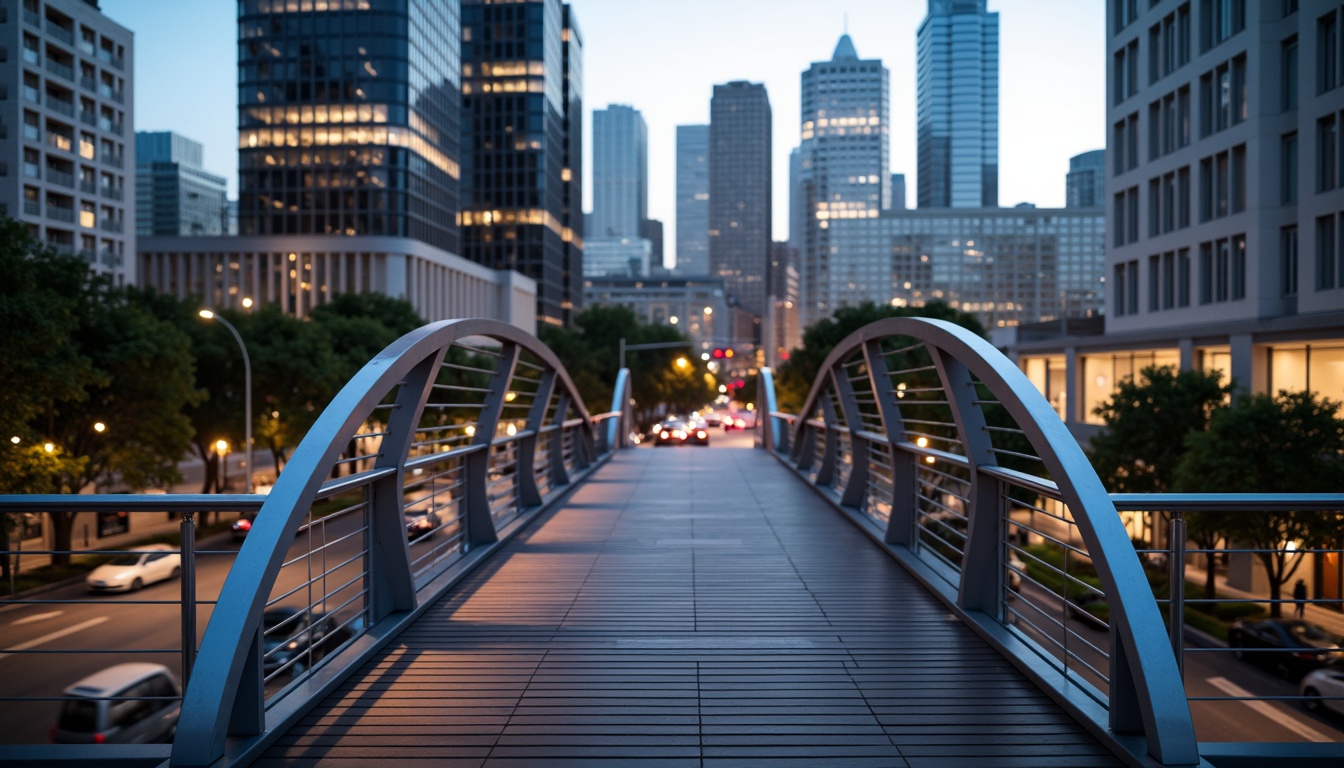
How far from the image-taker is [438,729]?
4352 mm

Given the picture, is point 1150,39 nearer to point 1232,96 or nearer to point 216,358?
point 1232,96

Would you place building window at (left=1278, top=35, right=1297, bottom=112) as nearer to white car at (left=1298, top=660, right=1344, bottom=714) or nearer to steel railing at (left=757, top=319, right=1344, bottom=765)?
white car at (left=1298, top=660, right=1344, bottom=714)

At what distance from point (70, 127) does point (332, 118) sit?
97.0 ft

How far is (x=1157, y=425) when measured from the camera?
26.3m

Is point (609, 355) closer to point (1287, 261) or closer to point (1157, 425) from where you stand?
point (1287, 261)

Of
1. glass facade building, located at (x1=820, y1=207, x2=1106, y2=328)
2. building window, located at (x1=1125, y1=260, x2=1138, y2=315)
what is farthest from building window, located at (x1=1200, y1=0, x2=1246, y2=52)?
glass facade building, located at (x1=820, y1=207, x2=1106, y2=328)

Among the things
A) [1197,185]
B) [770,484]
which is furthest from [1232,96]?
[770,484]

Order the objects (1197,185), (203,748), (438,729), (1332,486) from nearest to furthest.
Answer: (203,748) < (438,729) < (1332,486) < (1197,185)

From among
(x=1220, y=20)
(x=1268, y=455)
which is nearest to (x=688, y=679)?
(x=1268, y=455)

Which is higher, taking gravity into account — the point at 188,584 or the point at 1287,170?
the point at 1287,170

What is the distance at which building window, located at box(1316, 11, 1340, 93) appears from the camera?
91.1ft

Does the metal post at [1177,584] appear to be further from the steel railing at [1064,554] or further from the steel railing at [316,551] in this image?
the steel railing at [316,551]

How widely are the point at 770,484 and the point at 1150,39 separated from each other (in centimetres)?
3091

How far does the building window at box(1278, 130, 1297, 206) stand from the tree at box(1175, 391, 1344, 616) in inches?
442
